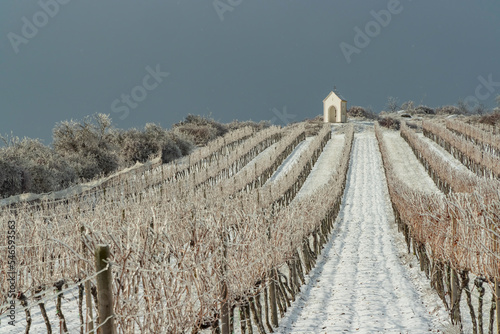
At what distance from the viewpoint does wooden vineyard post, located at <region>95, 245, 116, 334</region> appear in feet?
11.2

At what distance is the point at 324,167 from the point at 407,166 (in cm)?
572

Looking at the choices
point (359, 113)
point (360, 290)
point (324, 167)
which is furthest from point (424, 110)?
point (360, 290)

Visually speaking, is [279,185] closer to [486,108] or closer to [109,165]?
[109,165]

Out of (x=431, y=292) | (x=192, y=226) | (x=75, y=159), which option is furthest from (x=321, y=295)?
(x=75, y=159)

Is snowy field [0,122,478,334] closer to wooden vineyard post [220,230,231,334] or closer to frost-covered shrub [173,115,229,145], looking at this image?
wooden vineyard post [220,230,231,334]

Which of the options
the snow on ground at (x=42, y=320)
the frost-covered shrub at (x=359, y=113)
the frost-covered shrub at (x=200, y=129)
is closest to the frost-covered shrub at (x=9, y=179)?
the snow on ground at (x=42, y=320)

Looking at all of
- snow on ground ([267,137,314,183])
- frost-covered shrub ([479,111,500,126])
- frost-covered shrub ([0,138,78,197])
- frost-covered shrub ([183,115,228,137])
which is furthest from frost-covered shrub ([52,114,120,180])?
frost-covered shrub ([479,111,500,126])

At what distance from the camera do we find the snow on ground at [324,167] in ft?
83.8

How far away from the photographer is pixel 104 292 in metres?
3.48

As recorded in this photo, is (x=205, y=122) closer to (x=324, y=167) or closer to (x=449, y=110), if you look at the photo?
(x=324, y=167)

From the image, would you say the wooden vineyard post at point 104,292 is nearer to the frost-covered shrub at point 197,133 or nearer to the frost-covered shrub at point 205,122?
the frost-covered shrub at point 197,133

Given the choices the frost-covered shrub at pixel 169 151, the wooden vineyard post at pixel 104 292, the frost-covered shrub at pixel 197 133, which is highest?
the frost-covered shrub at pixel 197 133

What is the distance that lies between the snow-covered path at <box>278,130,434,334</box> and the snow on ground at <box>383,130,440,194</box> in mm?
4648

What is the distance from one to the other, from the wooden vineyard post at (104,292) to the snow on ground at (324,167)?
59.1 ft
